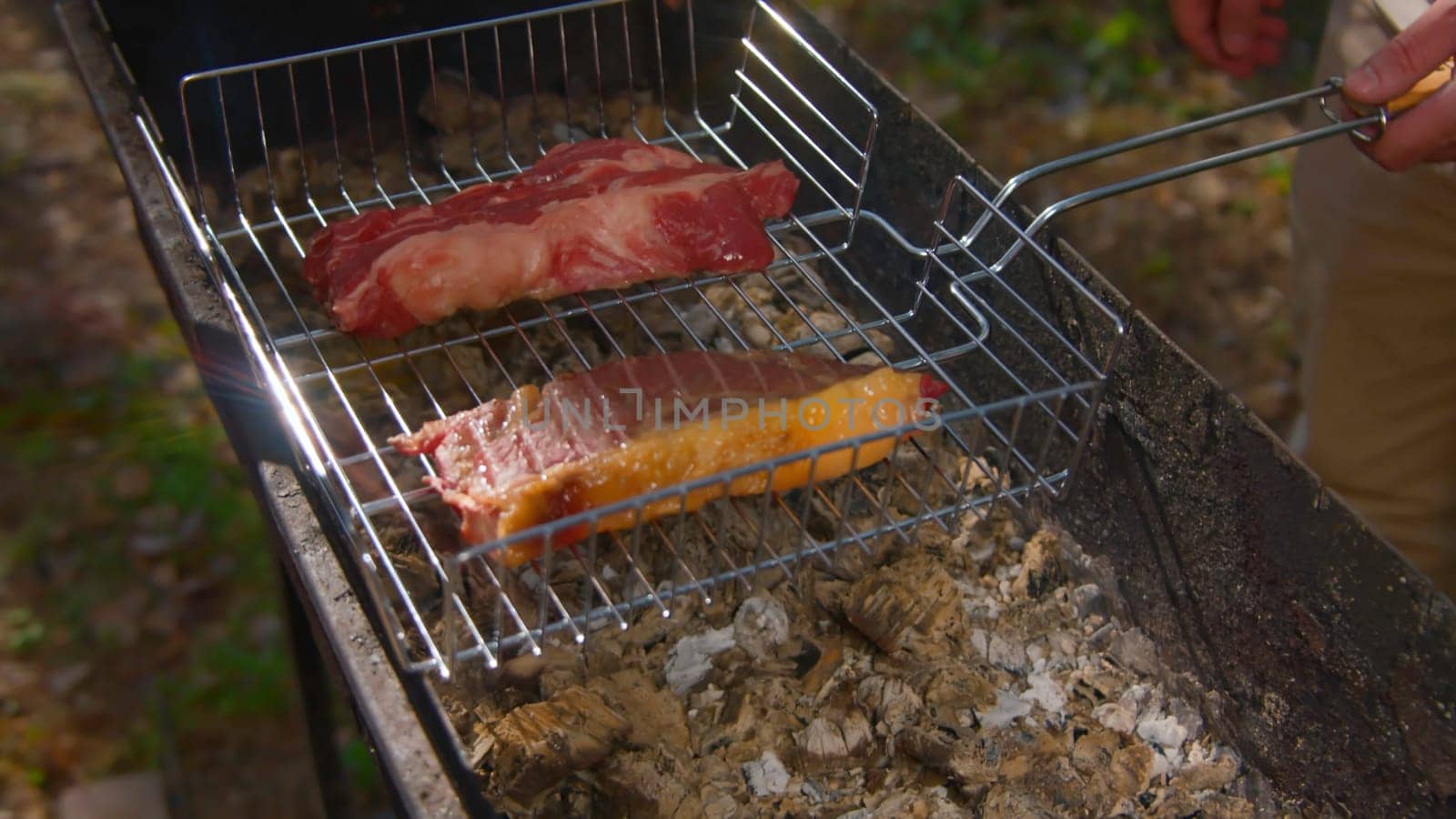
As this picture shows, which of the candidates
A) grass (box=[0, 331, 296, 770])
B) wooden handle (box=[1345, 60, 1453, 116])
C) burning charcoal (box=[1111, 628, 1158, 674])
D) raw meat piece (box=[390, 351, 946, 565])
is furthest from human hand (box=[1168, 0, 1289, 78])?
grass (box=[0, 331, 296, 770])

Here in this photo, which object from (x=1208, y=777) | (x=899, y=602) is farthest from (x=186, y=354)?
(x=1208, y=777)

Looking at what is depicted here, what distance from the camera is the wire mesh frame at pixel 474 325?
1.72m

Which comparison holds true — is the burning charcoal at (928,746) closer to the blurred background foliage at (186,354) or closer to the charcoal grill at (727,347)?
the charcoal grill at (727,347)

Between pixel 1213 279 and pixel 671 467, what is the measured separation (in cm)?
291

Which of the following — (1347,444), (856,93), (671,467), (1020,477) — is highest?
(856,93)

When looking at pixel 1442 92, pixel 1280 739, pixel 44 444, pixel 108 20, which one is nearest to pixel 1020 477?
pixel 1280 739

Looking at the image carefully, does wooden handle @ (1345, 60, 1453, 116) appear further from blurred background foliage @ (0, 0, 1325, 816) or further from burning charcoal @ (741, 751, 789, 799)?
blurred background foliage @ (0, 0, 1325, 816)

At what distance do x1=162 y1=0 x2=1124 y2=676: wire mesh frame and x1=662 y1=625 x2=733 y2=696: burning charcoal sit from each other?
0.09m

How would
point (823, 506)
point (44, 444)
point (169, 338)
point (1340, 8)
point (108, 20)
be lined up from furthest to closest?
point (169, 338)
point (44, 444)
point (1340, 8)
point (108, 20)
point (823, 506)

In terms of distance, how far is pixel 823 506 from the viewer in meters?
2.07

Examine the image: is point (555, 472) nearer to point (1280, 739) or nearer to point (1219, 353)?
point (1280, 739)

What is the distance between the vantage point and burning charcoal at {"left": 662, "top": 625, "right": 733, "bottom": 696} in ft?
6.12

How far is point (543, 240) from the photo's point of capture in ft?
6.98

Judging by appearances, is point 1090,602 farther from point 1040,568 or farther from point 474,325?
point 474,325
